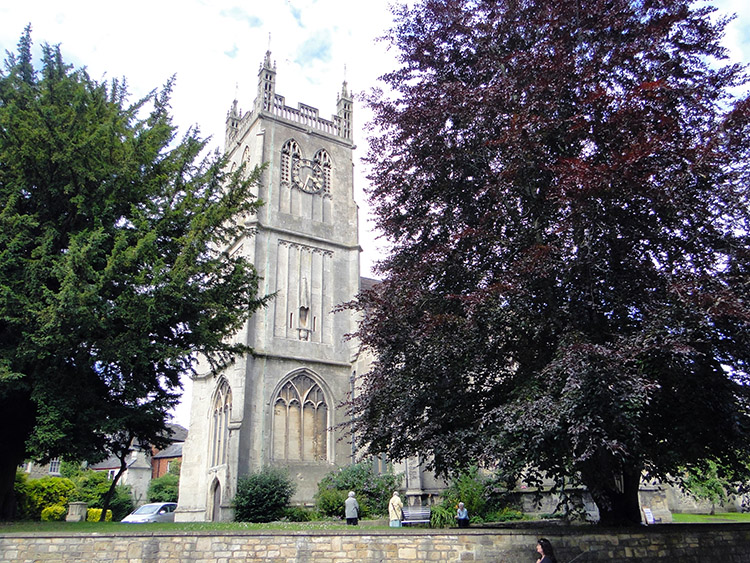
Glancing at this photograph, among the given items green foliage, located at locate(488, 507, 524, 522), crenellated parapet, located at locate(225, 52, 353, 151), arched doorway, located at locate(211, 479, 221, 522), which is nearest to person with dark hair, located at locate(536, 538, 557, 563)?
green foliage, located at locate(488, 507, 524, 522)

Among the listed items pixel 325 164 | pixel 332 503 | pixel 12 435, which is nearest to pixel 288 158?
pixel 325 164

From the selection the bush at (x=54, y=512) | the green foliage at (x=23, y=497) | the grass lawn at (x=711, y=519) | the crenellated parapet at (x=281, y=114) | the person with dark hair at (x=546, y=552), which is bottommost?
the grass lawn at (x=711, y=519)

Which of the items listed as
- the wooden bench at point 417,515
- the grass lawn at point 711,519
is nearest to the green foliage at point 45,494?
the wooden bench at point 417,515

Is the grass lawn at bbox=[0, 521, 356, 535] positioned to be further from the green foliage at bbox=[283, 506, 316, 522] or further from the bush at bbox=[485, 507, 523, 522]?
the green foliage at bbox=[283, 506, 316, 522]

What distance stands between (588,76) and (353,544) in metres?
9.41

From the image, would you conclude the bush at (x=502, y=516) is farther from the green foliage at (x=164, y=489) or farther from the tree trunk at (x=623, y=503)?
the green foliage at (x=164, y=489)

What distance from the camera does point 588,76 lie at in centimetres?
1103

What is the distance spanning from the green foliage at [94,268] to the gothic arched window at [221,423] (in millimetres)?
12254

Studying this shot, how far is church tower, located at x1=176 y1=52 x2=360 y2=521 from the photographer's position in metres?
25.8

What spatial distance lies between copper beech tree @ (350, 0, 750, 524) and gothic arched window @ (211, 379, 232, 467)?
51.3 ft

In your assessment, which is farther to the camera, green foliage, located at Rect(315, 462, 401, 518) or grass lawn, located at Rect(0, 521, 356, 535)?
green foliage, located at Rect(315, 462, 401, 518)

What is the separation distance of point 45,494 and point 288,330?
46.4ft

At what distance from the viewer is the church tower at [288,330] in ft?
84.7

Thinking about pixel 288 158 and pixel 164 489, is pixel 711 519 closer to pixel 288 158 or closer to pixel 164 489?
pixel 288 158
